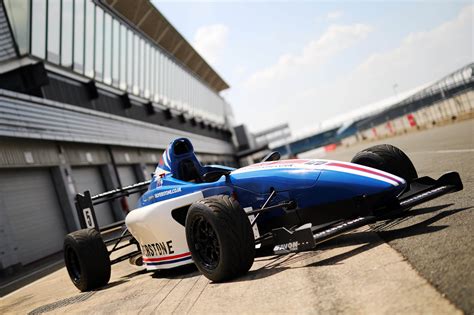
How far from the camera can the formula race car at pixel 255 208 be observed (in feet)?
14.6

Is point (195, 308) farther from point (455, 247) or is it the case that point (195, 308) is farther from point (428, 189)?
point (428, 189)

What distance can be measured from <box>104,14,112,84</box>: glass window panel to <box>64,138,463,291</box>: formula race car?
1856 centimetres

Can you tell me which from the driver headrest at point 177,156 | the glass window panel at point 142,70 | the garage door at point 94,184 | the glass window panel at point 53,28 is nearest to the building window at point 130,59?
the glass window panel at point 142,70

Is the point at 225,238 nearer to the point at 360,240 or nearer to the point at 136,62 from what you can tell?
the point at 360,240

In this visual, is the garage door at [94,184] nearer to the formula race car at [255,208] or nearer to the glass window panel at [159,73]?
the formula race car at [255,208]

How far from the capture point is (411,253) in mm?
3576

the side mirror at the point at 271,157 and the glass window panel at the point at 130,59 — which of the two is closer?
the side mirror at the point at 271,157

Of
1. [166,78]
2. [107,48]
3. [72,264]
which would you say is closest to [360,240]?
[72,264]

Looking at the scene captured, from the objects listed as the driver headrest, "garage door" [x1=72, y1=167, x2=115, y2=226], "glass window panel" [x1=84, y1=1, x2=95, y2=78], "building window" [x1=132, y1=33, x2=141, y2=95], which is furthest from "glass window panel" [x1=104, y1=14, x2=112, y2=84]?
the driver headrest

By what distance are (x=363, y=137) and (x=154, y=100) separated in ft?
99.6

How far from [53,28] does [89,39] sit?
385 cm

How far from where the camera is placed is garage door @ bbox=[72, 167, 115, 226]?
1947cm

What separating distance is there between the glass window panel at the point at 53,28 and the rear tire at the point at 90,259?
41.0 ft

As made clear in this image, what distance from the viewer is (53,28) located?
17.5m
